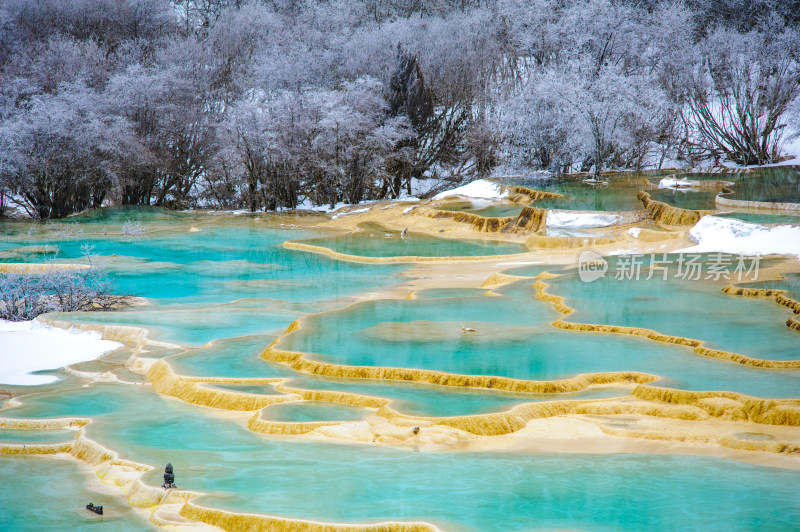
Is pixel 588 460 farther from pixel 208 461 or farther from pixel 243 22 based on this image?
pixel 243 22

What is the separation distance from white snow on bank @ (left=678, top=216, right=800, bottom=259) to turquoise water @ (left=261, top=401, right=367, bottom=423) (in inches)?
374

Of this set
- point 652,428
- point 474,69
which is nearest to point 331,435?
point 652,428

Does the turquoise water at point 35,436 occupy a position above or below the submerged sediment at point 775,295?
below

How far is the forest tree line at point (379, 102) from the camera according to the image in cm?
2650

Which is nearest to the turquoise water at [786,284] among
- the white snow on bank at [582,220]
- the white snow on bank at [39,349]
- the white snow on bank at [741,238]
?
the white snow on bank at [741,238]

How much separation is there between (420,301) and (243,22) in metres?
31.2

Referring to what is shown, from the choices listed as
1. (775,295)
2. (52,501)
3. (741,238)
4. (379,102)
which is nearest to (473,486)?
(52,501)

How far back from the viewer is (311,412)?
24.5 ft

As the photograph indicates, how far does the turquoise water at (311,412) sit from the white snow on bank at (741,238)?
9.49 m

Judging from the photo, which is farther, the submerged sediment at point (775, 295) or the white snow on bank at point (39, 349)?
the white snow on bank at point (39, 349)

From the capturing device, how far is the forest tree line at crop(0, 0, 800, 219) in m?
26.5

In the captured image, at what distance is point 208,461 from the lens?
6246 millimetres

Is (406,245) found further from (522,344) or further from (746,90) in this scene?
(746,90)

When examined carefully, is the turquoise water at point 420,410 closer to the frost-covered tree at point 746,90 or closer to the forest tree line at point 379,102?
the forest tree line at point 379,102
